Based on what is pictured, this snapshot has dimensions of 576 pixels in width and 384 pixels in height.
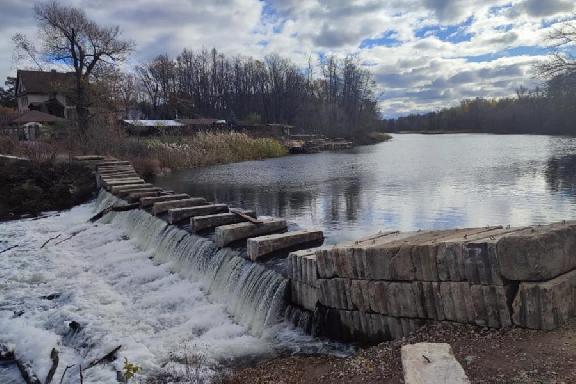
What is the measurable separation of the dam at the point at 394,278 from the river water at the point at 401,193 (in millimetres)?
3459

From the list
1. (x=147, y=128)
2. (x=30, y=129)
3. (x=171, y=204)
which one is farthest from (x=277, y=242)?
(x=147, y=128)

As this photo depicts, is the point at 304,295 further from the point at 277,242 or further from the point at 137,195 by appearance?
the point at 137,195

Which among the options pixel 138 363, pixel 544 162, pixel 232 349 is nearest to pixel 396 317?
pixel 232 349

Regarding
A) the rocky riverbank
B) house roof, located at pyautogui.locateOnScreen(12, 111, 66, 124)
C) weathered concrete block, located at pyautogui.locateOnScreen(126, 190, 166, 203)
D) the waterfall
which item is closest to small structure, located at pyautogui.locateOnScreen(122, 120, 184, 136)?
house roof, located at pyautogui.locateOnScreen(12, 111, 66, 124)

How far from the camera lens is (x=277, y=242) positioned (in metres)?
7.84

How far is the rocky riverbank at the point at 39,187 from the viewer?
16.6m

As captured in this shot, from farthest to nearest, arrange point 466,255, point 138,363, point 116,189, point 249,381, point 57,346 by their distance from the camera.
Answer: point 116,189 < point 57,346 < point 138,363 < point 249,381 < point 466,255

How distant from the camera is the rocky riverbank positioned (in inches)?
652

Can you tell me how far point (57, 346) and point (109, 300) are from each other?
5.84 feet

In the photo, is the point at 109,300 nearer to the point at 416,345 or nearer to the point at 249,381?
the point at 249,381

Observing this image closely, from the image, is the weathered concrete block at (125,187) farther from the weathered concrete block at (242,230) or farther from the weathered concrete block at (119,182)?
the weathered concrete block at (242,230)

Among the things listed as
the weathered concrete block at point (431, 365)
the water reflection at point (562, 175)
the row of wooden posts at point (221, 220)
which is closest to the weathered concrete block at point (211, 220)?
the row of wooden posts at point (221, 220)

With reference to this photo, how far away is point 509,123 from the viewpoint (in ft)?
266

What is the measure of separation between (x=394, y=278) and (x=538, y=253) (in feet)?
5.02
